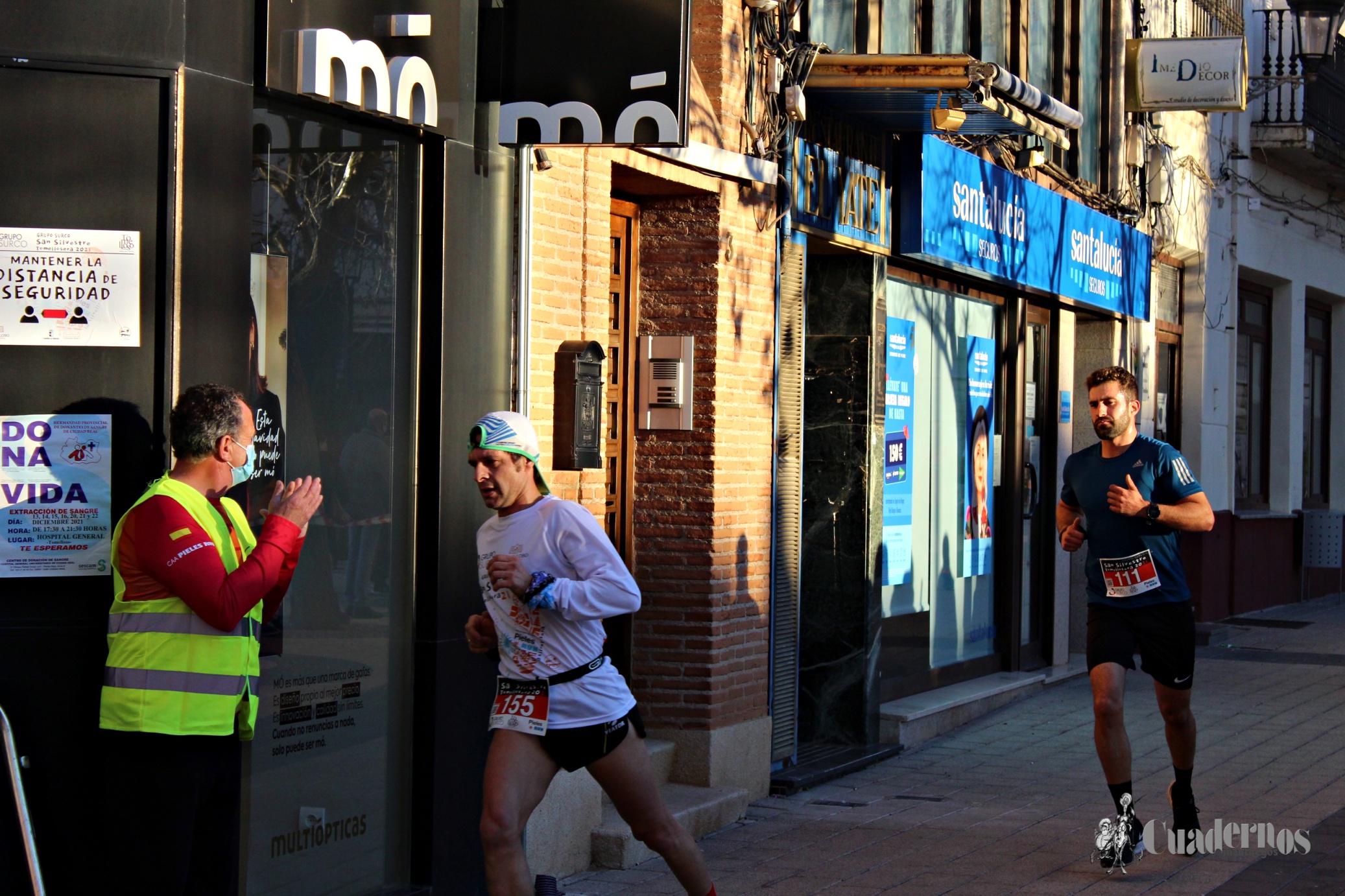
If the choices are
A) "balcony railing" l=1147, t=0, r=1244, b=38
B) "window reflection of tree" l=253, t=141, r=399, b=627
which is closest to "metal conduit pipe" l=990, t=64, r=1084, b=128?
"window reflection of tree" l=253, t=141, r=399, b=627

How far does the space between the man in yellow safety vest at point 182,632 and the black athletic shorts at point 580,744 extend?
0.92 meters

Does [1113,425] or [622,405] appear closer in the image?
[1113,425]

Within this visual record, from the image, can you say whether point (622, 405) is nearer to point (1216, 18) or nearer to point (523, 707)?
point (523, 707)

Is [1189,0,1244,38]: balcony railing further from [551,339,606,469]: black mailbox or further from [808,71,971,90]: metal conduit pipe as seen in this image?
[551,339,606,469]: black mailbox

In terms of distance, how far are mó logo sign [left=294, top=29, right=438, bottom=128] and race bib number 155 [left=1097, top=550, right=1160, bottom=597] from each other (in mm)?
3404

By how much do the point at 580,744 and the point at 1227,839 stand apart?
152 inches

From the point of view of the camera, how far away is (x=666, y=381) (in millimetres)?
8461

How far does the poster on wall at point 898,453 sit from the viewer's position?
11.0m

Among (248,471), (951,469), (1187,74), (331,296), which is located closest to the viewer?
(248,471)

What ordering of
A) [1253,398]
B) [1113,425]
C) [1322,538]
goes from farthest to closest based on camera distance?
[1322,538]
[1253,398]
[1113,425]

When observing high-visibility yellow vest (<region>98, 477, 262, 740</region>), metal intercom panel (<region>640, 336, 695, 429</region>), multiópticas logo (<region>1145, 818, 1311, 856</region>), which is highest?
metal intercom panel (<region>640, 336, 695, 429</region>)

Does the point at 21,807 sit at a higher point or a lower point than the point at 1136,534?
lower

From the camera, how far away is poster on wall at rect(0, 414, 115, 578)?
205 inches

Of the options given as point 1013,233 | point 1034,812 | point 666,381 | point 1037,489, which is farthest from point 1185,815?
point 1037,489
